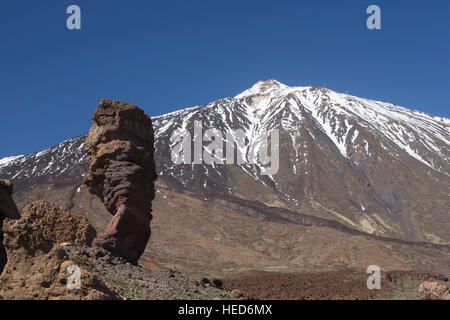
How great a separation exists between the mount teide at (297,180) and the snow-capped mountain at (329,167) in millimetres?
289

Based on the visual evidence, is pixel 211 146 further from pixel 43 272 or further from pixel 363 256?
pixel 43 272

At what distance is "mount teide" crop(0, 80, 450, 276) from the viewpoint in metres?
62.2

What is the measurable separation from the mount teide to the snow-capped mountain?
289 millimetres

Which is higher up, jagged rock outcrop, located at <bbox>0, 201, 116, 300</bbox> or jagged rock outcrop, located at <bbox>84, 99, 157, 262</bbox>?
jagged rock outcrop, located at <bbox>84, 99, 157, 262</bbox>

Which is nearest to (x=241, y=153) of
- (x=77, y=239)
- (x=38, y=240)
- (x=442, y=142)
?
(x=442, y=142)

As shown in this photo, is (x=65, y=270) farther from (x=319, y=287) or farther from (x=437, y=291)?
(x=319, y=287)

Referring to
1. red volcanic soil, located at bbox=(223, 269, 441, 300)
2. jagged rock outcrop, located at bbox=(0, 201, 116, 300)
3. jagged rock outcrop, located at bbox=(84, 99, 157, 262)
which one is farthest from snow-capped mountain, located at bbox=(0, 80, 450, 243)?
jagged rock outcrop, located at bbox=(0, 201, 116, 300)

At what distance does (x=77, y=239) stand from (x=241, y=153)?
110940 millimetres

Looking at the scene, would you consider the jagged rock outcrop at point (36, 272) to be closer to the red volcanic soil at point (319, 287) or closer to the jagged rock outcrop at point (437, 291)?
the jagged rock outcrop at point (437, 291)

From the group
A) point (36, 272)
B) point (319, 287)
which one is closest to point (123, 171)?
point (36, 272)

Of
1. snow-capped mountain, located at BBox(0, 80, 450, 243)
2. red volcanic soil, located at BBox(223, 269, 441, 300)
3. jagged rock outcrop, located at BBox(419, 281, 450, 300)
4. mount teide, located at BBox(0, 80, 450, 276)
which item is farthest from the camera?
snow-capped mountain, located at BBox(0, 80, 450, 243)

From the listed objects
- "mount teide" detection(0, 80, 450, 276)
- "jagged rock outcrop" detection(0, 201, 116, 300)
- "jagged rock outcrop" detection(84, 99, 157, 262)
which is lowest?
Result: "jagged rock outcrop" detection(0, 201, 116, 300)

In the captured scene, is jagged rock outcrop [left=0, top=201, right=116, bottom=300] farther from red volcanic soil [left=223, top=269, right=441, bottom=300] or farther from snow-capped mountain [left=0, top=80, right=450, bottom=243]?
snow-capped mountain [left=0, top=80, right=450, bottom=243]

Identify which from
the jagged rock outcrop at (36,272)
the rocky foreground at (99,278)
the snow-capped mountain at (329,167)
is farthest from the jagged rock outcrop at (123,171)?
the snow-capped mountain at (329,167)
